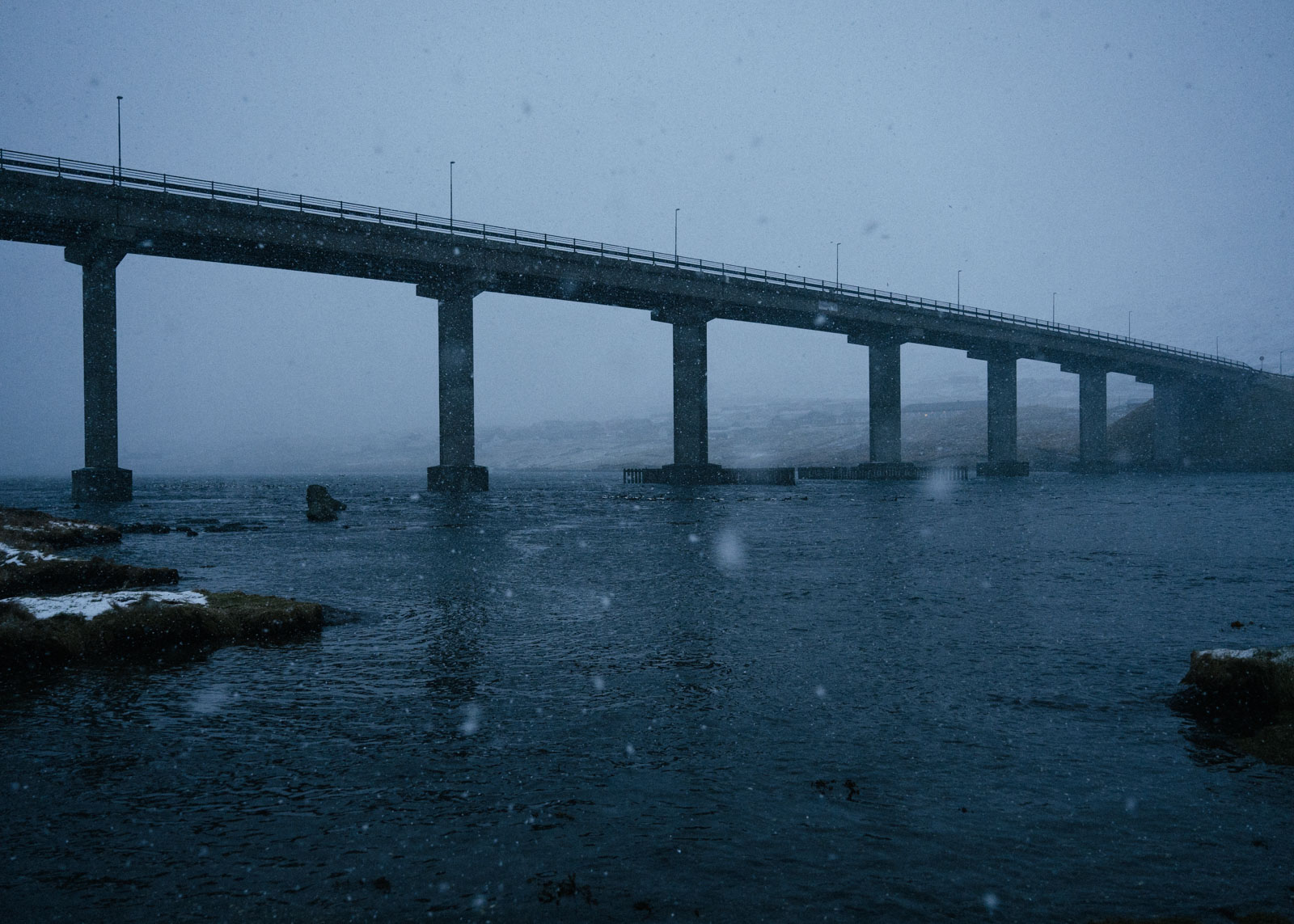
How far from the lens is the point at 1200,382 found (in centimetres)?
11725

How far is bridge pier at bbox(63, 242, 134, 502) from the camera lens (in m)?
46.5

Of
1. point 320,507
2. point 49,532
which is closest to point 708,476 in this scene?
point 320,507

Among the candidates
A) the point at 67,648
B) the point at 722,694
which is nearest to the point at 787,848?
the point at 722,694

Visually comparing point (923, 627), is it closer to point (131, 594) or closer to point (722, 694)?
point (722, 694)

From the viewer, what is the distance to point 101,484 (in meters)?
48.4

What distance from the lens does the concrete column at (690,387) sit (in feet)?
225

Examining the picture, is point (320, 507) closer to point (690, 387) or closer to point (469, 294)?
point (469, 294)

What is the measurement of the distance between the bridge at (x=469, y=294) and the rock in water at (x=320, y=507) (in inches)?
646

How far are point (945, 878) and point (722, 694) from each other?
357 cm

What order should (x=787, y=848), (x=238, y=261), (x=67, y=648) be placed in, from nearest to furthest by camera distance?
(x=787, y=848) < (x=67, y=648) < (x=238, y=261)

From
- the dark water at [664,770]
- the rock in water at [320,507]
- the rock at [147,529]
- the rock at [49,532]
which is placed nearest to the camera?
the dark water at [664,770]

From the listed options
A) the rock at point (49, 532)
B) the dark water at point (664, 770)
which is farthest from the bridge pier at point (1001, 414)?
the rock at point (49, 532)

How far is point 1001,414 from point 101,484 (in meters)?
81.2

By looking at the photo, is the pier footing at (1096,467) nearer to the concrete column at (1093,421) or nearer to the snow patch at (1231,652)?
the concrete column at (1093,421)
